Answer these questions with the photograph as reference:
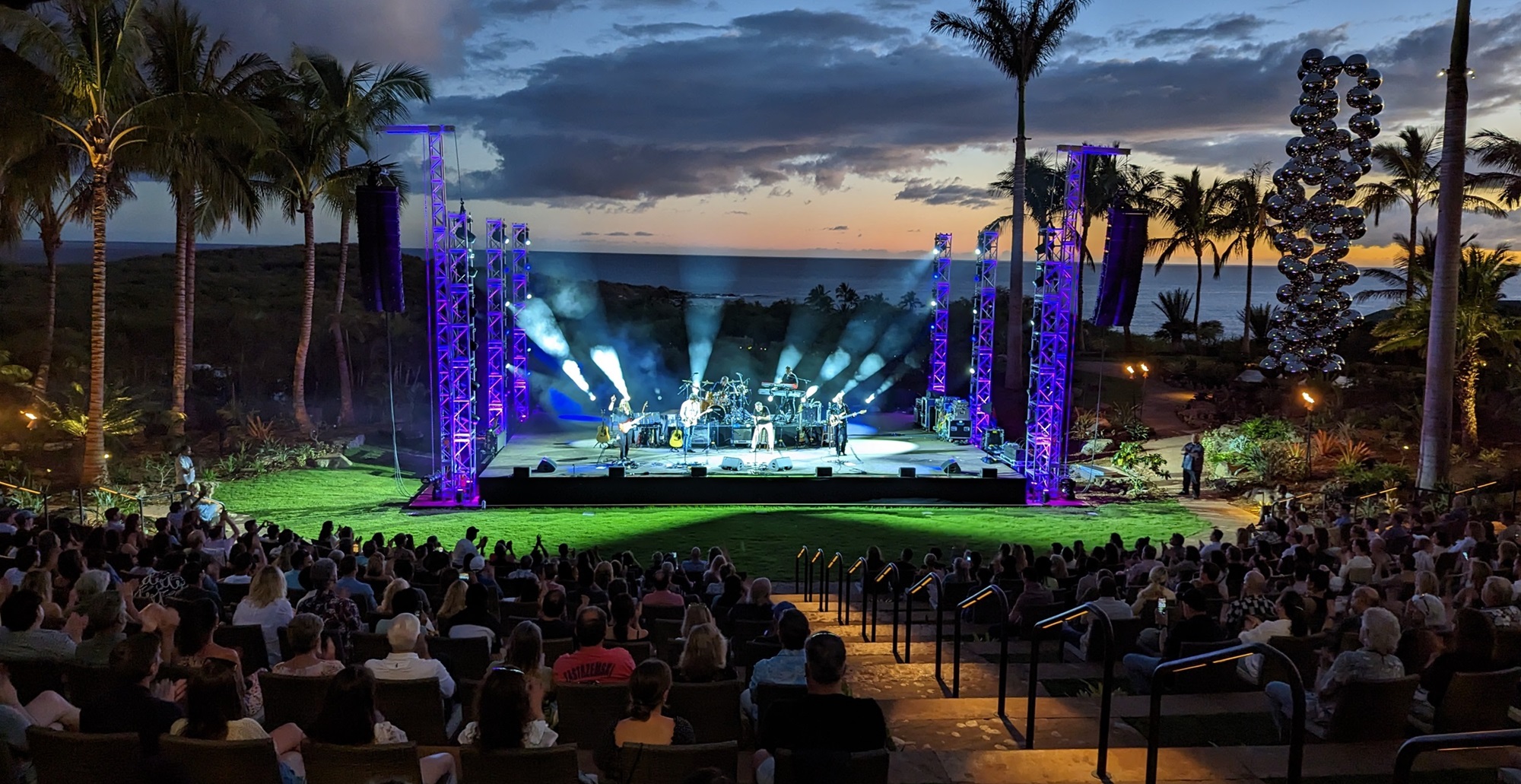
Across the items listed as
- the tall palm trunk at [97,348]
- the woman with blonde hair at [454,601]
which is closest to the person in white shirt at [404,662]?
the woman with blonde hair at [454,601]

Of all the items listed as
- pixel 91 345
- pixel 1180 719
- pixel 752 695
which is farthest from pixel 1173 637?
pixel 91 345

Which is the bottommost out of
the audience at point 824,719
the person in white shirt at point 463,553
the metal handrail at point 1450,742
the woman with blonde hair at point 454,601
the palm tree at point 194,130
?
the person in white shirt at point 463,553

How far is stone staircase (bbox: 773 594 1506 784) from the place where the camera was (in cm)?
502

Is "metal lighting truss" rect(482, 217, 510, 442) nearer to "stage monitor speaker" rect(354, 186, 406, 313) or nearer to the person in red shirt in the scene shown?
"stage monitor speaker" rect(354, 186, 406, 313)

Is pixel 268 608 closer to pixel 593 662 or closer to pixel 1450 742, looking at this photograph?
pixel 593 662

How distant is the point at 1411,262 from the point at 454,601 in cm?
2692

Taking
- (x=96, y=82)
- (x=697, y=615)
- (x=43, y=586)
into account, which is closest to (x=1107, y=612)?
(x=697, y=615)

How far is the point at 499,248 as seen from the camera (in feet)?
83.3

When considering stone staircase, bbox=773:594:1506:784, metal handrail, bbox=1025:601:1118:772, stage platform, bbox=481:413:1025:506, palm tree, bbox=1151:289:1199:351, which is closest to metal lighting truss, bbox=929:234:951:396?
stage platform, bbox=481:413:1025:506

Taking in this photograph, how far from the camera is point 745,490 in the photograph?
20.9 m

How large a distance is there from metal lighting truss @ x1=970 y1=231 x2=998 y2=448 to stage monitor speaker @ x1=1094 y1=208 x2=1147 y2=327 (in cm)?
712

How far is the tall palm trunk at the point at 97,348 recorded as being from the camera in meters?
16.7

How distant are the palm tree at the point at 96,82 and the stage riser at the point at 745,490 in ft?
21.7

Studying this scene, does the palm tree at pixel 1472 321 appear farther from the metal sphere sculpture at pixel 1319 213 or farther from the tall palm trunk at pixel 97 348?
the tall palm trunk at pixel 97 348
